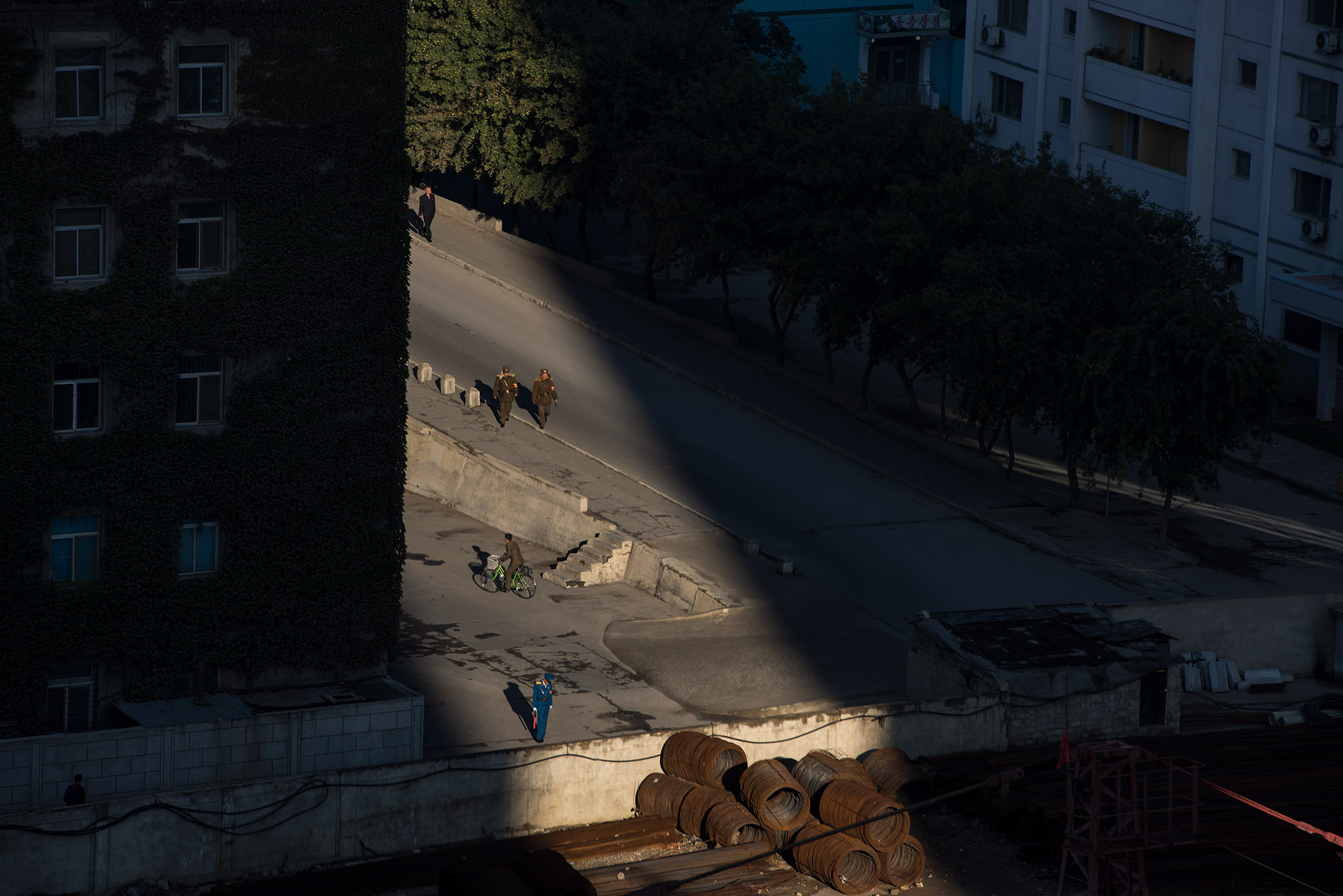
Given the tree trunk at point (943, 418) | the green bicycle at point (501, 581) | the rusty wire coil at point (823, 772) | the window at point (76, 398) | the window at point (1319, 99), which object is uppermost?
the window at point (1319, 99)

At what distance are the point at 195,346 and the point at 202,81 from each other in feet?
17.6

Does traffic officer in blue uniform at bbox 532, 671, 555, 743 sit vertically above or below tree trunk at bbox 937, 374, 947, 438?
below

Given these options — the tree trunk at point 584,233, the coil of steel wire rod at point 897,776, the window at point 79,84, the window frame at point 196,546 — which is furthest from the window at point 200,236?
the tree trunk at point 584,233

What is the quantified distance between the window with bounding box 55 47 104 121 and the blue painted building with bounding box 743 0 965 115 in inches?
2092

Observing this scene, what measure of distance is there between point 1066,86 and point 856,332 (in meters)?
20.8

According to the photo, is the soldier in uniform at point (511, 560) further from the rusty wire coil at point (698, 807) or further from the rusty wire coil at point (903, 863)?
the rusty wire coil at point (903, 863)

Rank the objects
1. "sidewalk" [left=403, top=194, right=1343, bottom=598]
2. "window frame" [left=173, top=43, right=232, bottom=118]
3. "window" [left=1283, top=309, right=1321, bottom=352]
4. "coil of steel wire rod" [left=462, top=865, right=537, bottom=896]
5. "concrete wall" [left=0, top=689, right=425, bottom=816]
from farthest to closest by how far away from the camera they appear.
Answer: "window" [left=1283, top=309, right=1321, bottom=352] → "sidewalk" [left=403, top=194, right=1343, bottom=598] → "window frame" [left=173, top=43, right=232, bottom=118] → "concrete wall" [left=0, top=689, right=425, bottom=816] → "coil of steel wire rod" [left=462, top=865, right=537, bottom=896]

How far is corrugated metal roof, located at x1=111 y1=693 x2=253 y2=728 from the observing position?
35.8m

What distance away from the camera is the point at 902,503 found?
4956 centimetres

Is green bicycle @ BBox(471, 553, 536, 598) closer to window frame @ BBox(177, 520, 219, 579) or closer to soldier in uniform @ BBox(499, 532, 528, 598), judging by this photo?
soldier in uniform @ BBox(499, 532, 528, 598)

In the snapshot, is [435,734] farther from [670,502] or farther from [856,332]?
[856,332]

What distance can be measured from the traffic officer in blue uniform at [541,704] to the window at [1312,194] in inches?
1395

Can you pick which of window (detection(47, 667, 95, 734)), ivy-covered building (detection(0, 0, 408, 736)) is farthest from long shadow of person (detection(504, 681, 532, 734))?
window (detection(47, 667, 95, 734))

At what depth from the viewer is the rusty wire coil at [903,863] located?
102ft
